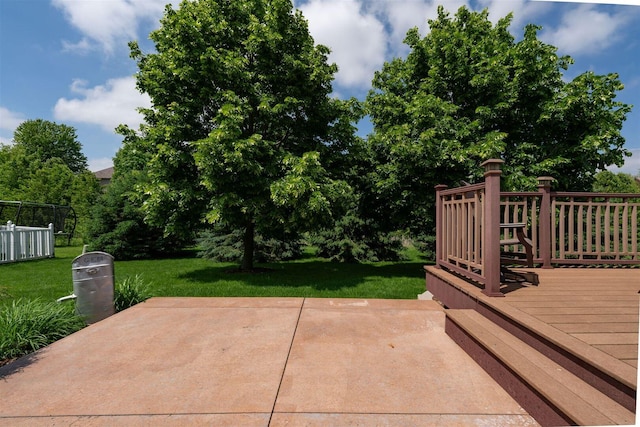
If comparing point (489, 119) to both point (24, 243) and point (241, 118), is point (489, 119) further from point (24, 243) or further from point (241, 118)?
point (24, 243)

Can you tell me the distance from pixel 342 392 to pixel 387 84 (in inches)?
324

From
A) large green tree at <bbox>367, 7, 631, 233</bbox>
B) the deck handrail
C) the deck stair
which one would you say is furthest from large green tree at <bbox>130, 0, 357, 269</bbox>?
the deck stair

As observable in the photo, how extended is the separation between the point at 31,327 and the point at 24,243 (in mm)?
10216

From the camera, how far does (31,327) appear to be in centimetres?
285

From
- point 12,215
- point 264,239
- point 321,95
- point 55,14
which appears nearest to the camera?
point 55,14

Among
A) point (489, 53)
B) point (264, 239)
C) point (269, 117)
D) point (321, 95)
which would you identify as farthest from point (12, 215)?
point (489, 53)

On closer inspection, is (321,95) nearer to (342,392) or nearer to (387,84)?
(387,84)

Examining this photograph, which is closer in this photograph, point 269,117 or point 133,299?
point 133,299

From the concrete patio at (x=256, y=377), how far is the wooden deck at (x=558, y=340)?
0.58 ft

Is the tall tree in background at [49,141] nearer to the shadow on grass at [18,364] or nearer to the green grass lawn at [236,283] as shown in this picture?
the green grass lawn at [236,283]

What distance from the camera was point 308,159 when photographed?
6.18 m

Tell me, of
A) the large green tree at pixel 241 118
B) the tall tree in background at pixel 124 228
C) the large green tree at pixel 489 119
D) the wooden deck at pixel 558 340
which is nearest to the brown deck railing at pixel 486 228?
the wooden deck at pixel 558 340

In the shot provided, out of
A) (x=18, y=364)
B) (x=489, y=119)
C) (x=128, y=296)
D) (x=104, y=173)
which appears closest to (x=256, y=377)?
(x=18, y=364)

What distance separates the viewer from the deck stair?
4.67 ft
